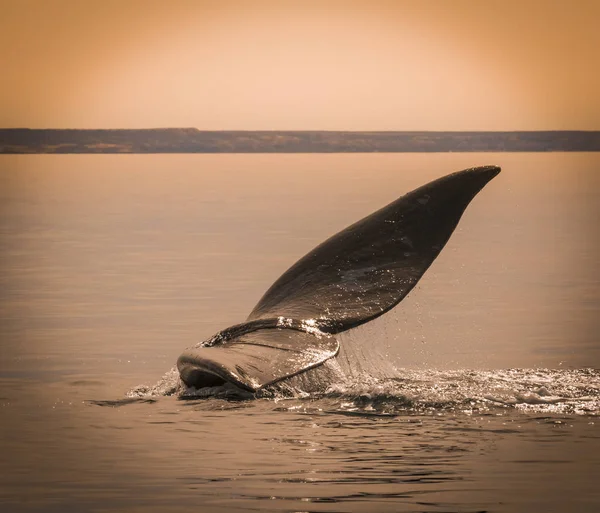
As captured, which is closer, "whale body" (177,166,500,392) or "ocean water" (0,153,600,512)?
"ocean water" (0,153,600,512)

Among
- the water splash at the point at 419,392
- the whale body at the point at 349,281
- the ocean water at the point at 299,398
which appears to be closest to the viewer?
the ocean water at the point at 299,398

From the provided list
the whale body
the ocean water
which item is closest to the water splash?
the ocean water

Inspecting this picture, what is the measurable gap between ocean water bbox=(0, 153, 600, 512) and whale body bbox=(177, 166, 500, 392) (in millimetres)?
529

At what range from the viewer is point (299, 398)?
11055 mm

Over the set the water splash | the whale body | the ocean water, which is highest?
the whale body

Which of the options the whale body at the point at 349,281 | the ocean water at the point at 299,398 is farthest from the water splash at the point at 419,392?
the whale body at the point at 349,281

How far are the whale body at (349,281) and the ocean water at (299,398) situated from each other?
53cm

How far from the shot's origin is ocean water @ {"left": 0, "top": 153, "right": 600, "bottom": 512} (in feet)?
29.2

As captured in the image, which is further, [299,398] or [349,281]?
[349,281]

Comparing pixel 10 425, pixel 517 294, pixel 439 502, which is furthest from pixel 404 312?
pixel 439 502

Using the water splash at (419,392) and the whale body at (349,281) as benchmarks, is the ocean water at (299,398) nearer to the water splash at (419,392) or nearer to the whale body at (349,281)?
the water splash at (419,392)

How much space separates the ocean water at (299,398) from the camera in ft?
29.2

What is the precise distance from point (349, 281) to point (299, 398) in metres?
0.97

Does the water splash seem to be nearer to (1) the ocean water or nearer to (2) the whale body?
(1) the ocean water
